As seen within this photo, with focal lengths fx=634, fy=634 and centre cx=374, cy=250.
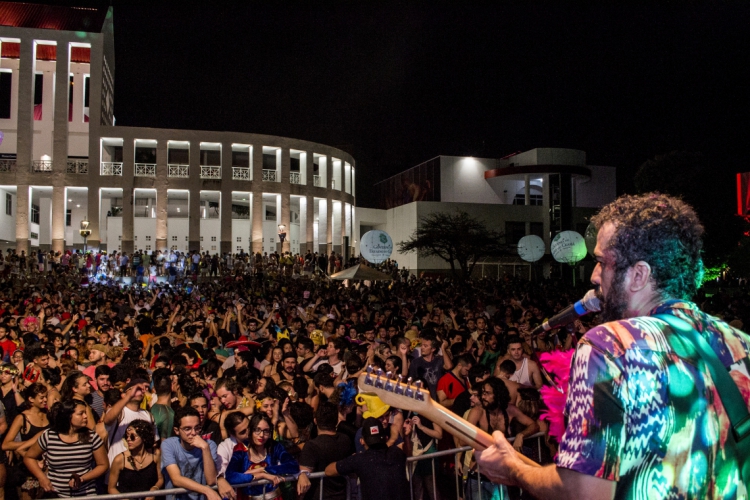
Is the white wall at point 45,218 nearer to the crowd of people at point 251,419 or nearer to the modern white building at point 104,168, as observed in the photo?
the modern white building at point 104,168

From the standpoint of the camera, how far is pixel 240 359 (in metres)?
8.45

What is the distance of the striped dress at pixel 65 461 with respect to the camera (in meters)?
5.09

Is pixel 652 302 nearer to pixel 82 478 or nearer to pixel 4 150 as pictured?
pixel 82 478

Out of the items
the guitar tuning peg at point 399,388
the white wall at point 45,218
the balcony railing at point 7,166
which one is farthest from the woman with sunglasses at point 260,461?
the white wall at point 45,218

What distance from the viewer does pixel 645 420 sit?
5.57 ft

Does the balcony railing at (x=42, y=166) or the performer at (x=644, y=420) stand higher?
the balcony railing at (x=42, y=166)

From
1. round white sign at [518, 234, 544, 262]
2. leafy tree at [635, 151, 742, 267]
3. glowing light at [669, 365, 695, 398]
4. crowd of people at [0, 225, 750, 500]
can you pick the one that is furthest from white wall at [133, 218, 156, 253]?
glowing light at [669, 365, 695, 398]

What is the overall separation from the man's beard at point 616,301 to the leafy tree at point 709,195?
113ft

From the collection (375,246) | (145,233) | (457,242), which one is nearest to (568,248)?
(375,246)

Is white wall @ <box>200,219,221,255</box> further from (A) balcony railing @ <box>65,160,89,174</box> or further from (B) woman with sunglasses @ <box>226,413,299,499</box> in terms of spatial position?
(B) woman with sunglasses @ <box>226,413,299,499</box>

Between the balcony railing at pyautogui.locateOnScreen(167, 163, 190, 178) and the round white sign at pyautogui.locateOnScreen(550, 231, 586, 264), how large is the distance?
29861 mm

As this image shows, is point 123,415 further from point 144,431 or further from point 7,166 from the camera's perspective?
point 7,166

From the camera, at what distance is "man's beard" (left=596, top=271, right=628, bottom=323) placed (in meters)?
2.00

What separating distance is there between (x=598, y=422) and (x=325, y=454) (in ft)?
11.9
